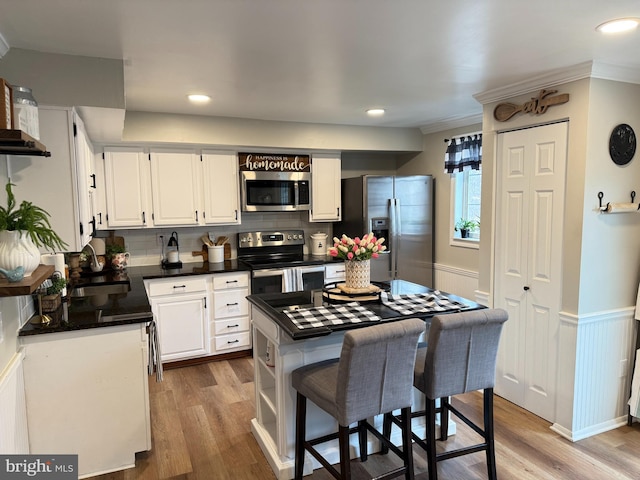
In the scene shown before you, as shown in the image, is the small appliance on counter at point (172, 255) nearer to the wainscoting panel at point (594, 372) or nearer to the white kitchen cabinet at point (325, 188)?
the white kitchen cabinet at point (325, 188)

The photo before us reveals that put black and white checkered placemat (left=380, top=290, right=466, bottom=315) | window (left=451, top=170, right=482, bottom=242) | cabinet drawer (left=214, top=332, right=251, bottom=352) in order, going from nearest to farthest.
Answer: black and white checkered placemat (left=380, top=290, right=466, bottom=315), cabinet drawer (left=214, top=332, right=251, bottom=352), window (left=451, top=170, right=482, bottom=242)

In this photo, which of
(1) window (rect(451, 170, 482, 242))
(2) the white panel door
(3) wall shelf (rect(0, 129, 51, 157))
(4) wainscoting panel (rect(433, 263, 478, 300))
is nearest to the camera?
(3) wall shelf (rect(0, 129, 51, 157))

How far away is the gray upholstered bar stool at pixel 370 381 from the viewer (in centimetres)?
189

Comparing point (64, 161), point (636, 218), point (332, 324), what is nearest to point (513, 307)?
point (636, 218)

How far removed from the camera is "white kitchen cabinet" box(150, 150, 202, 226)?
4.10 m

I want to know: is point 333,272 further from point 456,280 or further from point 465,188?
point 465,188

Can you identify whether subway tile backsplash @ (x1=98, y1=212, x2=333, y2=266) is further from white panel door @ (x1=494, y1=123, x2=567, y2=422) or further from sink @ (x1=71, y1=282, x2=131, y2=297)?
white panel door @ (x1=494, y1=123, x2=567, y2=422)

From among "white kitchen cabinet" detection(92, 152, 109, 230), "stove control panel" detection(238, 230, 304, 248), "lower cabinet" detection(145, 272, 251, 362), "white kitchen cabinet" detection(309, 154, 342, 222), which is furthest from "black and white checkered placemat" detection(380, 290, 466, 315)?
"white kitchen cabinet" detection(92, 152, 109, 230)

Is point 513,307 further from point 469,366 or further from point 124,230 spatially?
point 124,230

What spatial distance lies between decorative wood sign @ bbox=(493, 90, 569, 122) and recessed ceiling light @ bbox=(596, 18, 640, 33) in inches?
27.9

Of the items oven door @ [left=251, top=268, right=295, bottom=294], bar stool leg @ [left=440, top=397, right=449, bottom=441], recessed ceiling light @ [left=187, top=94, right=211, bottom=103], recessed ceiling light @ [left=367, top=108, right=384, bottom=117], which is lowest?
bar stool leg @ [left=440, top=397, right=449, bottom=441]

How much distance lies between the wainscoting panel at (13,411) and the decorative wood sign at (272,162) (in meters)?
2.72

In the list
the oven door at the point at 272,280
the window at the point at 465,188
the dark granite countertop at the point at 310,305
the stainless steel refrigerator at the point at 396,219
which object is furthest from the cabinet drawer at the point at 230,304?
the window at the point at 465,188

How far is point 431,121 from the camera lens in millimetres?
4496
